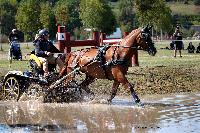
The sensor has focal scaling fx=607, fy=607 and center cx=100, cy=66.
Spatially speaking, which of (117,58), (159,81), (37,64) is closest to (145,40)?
(117,58)

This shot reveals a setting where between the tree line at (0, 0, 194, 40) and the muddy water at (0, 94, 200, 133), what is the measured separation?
114 feet

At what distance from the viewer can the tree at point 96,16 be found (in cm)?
7756

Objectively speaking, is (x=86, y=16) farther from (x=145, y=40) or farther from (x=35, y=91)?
(x=145, y=40)

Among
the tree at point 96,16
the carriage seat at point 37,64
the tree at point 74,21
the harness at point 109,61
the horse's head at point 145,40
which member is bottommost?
the tree at point 74,21

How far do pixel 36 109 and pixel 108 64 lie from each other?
7.36ft

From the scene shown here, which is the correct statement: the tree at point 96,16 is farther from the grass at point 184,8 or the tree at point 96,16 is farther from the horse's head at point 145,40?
the grass at point 184,8

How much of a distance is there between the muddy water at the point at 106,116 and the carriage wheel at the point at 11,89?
253 millimetres

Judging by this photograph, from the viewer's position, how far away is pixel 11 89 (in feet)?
57.0

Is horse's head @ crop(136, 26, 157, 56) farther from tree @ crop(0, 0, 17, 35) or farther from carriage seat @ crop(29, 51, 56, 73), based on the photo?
tree @ crop(0, 0, 17, 35)

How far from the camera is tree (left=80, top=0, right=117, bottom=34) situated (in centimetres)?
7756

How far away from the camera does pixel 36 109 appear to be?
623 inches

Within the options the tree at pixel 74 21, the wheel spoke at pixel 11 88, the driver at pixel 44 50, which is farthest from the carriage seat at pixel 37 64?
the tree at pixel 74 21

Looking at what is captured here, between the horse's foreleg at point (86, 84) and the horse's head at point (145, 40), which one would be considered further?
the horse's foreleg at point (86, 84)

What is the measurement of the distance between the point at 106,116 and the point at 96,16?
6437cm
